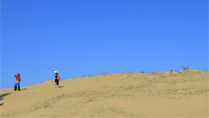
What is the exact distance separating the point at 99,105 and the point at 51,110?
216cm

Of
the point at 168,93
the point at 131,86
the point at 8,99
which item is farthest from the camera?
the point at 131,86

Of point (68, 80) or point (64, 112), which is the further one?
point (68, 80)

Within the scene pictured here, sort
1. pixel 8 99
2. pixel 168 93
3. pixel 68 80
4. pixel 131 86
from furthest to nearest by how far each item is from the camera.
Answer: pixel 68 80 → pixel 131 86 → pixel 8 99 → pixel 168 93

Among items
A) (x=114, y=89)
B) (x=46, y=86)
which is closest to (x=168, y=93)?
(x=114, y=89)

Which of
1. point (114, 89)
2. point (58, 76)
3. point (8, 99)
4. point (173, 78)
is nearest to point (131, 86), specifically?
point (114, 89)

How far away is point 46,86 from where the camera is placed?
71.9 feet

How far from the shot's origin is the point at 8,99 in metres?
19.0

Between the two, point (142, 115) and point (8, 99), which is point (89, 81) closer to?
point (8, 99)

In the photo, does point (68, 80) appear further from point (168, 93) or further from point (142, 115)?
point (142, 115)

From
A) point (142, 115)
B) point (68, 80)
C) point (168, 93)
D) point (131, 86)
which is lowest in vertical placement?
point (142, 115)

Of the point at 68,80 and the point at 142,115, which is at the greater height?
the point at 68,80

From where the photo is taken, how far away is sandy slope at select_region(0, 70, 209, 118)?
13383 mm

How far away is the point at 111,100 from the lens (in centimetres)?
1492

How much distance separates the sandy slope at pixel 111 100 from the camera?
13383 mm
